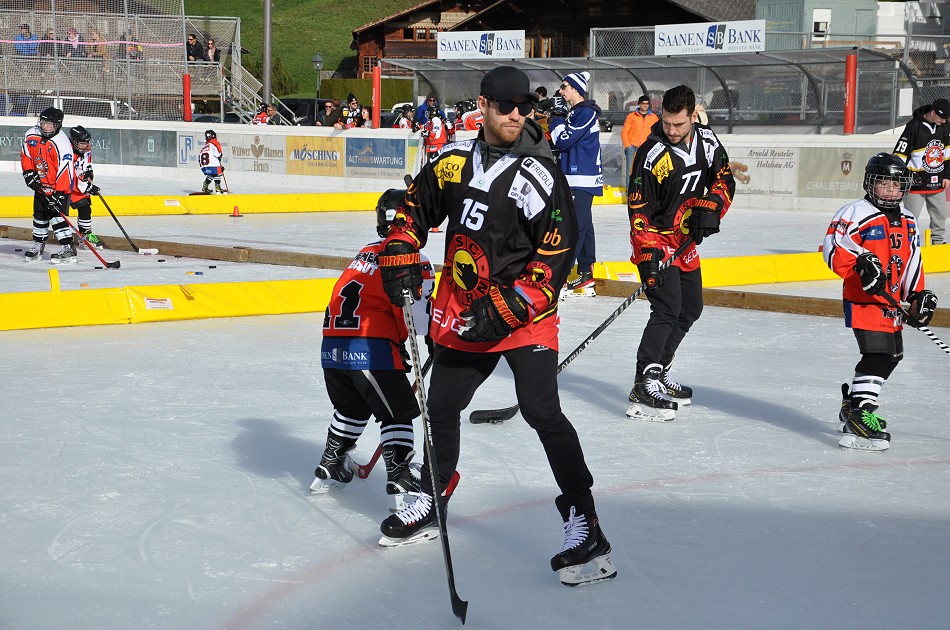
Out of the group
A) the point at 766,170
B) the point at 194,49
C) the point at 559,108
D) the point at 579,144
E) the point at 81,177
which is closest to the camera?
the point at 579,144

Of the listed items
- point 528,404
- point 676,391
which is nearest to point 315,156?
point 676,391

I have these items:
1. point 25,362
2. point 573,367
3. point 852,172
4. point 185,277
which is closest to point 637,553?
point 573,367

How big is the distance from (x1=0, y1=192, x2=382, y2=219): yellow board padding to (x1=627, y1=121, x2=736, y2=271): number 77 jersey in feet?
33.7

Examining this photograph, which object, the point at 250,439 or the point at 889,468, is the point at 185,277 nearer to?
the point at 250,439

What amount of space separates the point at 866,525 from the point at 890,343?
1.08 metres

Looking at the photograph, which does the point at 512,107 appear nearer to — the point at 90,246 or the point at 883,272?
the point at 883,272

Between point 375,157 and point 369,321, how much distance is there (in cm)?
1511

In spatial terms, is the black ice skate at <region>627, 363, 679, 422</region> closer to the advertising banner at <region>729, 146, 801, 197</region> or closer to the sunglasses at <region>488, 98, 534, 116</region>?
Answer: the sunglasses at <region>488, 98, 534, 116</region>

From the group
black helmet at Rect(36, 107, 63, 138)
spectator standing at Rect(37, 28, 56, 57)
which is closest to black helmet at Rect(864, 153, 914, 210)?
black helmet at Rect(36, 107, 63, 138)

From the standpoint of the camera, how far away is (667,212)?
484 centimetres

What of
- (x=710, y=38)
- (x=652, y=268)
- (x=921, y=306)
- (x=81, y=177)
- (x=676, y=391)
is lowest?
(x=676, y=391)

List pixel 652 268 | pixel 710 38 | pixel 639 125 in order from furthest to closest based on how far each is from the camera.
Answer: pixel 710 38
pixel 639 125
pixel 652 268

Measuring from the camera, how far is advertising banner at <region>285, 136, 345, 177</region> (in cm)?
1870

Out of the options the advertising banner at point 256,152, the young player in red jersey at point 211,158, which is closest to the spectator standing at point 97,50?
the advertising banner at point 256,152
